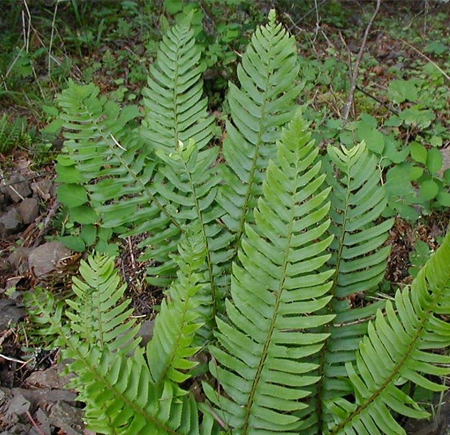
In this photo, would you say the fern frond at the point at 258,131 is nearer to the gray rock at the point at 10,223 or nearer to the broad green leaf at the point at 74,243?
the broad green leaf at the point at 74,243

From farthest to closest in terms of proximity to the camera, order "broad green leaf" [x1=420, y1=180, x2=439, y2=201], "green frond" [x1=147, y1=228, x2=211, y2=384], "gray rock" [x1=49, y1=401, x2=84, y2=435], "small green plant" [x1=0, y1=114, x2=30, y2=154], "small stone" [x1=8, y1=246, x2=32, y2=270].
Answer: "small green plant" [x1=0, y1=114, x2=30, y2=154], "small stone" [x1=8, y1=246, x2=32, y2=270], "broad green leaf" [x1=420, y1=180, x2=439, y2=201], "gray rock" [x1=49, y1=401, x2=84, y2=435], "green frond" [x1=147, y1=228, x2=211, y2=384]

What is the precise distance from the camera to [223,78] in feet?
11.5

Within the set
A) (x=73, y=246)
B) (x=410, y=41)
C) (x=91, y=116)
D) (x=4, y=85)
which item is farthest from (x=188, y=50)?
(x=410, y=41)

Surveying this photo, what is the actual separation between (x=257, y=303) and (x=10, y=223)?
169 centimetres

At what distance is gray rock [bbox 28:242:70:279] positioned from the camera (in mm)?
2625

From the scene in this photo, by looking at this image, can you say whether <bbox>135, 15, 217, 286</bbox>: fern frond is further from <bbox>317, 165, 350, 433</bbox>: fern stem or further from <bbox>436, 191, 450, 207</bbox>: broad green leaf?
<bbox>436, 191, 450, 207</bbox>: broad green leaf

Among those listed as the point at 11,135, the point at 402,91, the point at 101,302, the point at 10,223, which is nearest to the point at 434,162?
the point at 402,91

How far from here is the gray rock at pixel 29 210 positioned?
9.66ft

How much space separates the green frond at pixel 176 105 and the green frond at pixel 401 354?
3.49ft

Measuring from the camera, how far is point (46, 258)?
2662mm

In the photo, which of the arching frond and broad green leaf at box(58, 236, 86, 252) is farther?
broad green leaf at box(58, 236, 86, 252)

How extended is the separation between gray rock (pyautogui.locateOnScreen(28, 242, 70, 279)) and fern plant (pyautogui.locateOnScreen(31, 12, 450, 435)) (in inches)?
21.4

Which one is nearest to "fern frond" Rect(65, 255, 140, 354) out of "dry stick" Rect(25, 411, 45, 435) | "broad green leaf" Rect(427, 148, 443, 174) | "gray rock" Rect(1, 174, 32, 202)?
"dry stick" Rect(25, 411, 45, 435)

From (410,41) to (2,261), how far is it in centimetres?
306
